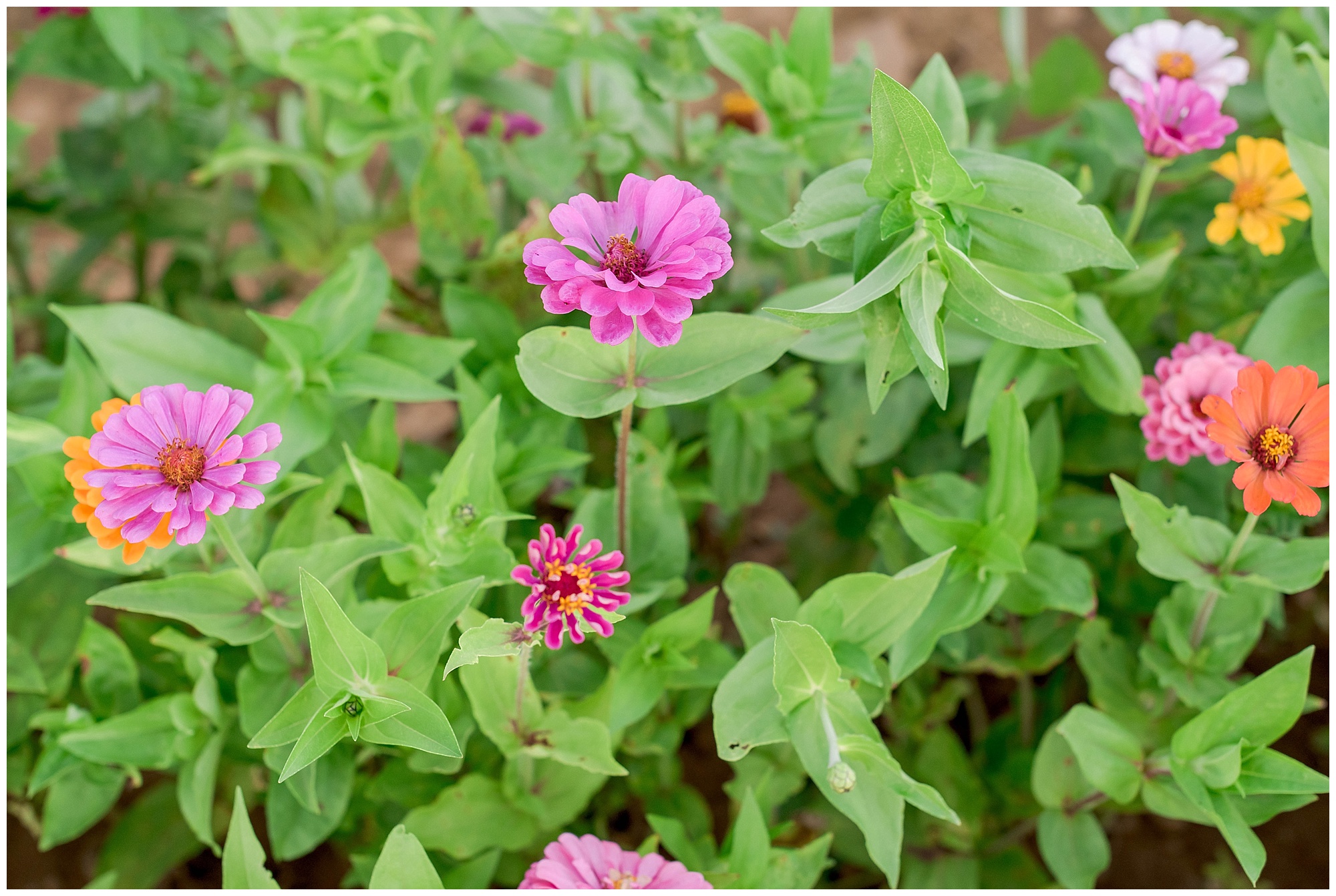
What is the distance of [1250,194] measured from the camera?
111 cm

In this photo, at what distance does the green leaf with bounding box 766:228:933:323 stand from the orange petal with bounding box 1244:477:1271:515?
31cm

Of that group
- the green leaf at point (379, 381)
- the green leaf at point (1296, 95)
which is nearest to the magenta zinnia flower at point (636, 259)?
the green leaf at point (379, 381)

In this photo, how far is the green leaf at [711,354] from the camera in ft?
2.82

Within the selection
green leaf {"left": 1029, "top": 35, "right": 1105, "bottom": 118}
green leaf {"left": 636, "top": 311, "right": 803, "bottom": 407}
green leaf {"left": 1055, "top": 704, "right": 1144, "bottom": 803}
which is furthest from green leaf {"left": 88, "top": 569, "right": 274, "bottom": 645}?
green leaf {"left": 1029, "top": 35, "right": 1105, "bottom": 118}

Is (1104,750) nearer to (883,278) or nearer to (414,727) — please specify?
(883,278)

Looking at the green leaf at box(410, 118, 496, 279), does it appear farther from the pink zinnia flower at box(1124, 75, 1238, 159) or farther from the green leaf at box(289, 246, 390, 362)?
the pink zinnia flower at box(1124, 75, 1238, 159)

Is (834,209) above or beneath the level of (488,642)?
above

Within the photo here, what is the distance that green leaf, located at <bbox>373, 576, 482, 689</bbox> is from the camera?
2.73 ft

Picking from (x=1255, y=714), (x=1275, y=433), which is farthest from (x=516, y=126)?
(x=1255, y=714)

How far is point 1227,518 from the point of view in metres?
1.18

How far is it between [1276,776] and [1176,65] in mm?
735

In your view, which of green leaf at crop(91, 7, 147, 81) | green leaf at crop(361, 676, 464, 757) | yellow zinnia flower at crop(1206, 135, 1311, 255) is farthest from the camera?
green leaf at crop(91, 7, 147, 81)

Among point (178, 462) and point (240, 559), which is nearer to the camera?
point (178, 462)

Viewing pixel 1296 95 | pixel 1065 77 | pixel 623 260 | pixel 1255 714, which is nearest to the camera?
pixel 623 260
